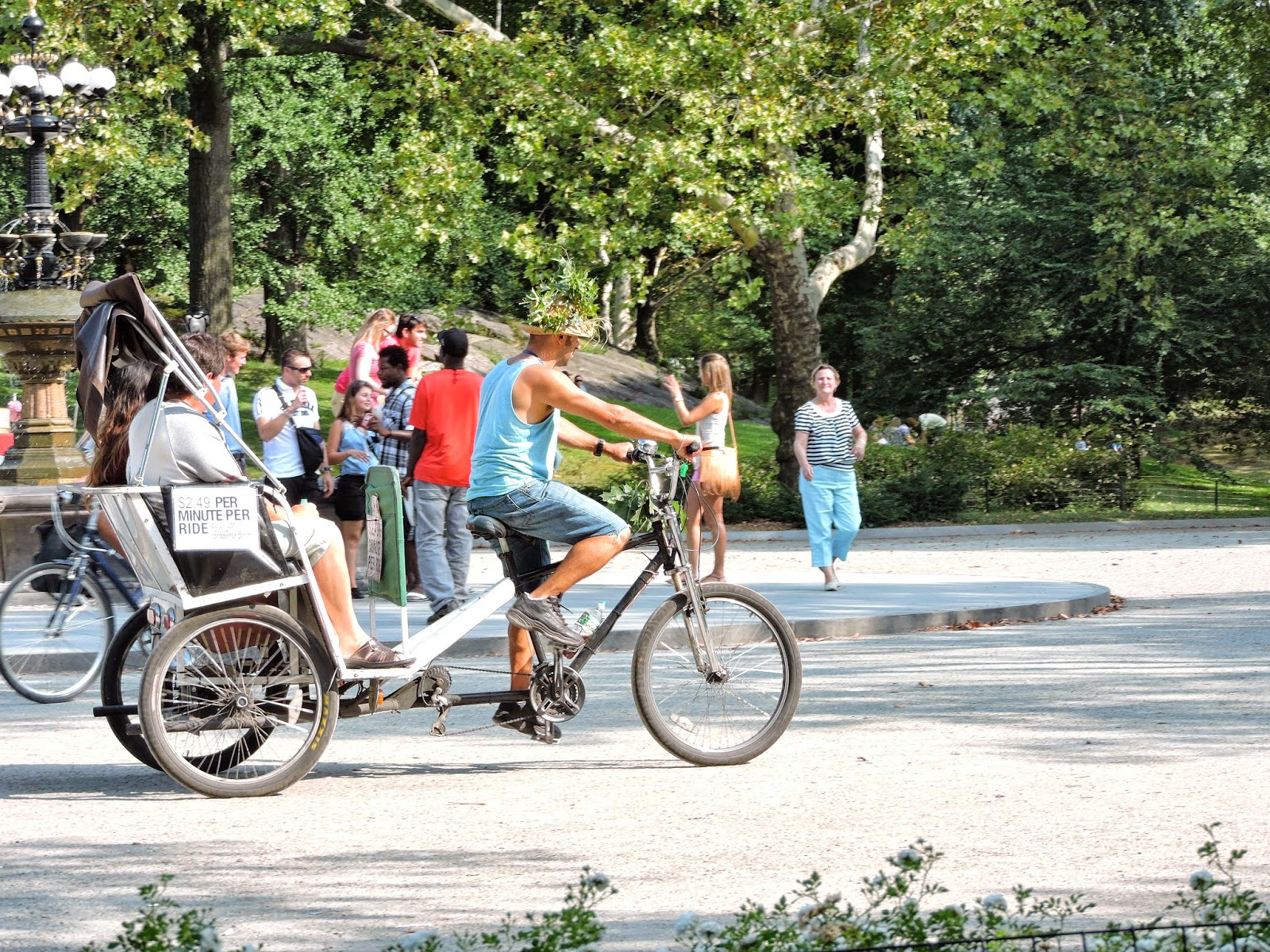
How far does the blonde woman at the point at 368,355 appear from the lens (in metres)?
13.3

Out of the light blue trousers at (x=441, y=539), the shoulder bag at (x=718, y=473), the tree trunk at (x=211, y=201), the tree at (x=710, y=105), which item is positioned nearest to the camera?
the light blue trousers at (x=441, y=539)

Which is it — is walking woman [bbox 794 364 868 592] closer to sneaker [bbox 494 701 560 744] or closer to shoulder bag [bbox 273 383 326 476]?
shoulder bag [bbox 273 383 326 476]

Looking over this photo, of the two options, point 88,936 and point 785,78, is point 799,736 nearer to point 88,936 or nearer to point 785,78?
point 88,936

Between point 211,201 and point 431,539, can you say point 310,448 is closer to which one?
point 431,539

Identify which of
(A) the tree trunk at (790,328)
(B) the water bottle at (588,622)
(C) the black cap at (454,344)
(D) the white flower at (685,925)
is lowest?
(D) the white flower at (685,925)

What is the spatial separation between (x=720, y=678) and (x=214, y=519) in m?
2.22

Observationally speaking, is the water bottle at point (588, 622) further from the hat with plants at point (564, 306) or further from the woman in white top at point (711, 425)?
the woman in white top at point (711, 425)

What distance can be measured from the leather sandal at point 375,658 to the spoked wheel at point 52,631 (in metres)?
3.23

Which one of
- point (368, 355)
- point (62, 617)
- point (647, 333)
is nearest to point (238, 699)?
point (62, 617)

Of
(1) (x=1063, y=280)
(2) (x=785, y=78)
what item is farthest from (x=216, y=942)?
(1) (x=1063, y=280)

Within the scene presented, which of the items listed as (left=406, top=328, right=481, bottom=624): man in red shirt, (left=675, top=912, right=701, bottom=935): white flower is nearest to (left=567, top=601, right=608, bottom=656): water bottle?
(left=675, top=912, right=701, bottom=935): white flower

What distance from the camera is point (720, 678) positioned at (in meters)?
7.30

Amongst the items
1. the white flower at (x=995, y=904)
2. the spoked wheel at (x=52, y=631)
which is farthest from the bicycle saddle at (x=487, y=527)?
the white flower at (x=995, y=904)

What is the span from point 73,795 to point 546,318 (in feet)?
9.03
